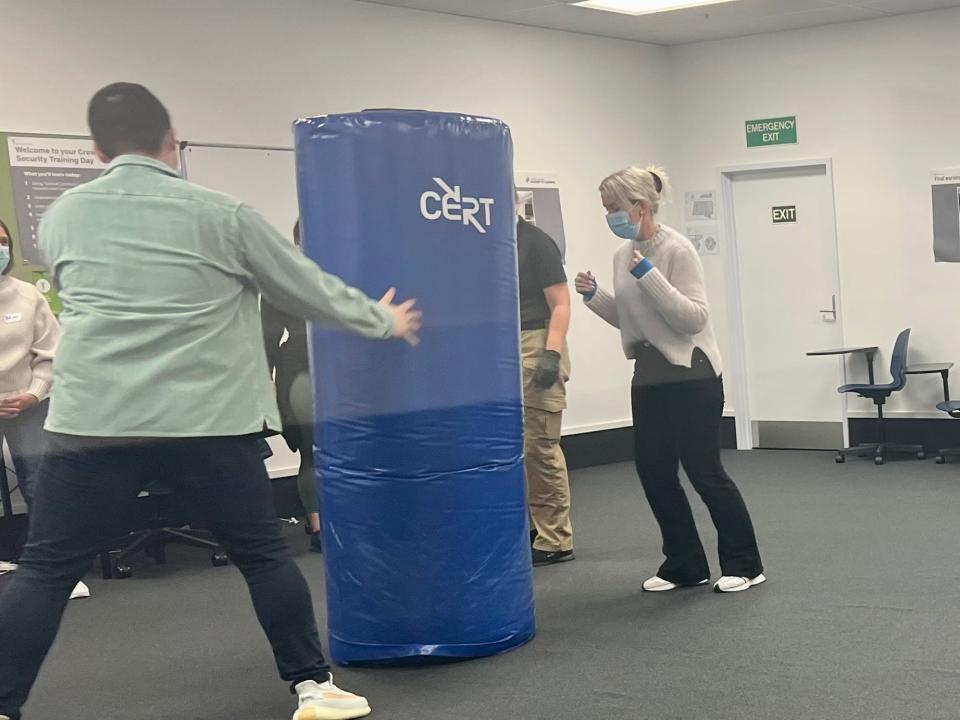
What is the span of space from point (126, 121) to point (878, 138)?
537 cm

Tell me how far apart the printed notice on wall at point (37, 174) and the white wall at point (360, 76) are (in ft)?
0.21

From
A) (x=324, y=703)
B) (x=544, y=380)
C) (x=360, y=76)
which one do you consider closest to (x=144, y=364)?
(x=324, y=703)

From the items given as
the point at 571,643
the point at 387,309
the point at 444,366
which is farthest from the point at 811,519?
the point at 387,309

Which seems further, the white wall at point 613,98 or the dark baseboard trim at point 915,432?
the dark baseboard trim at point 915,432

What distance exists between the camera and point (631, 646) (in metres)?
3.11

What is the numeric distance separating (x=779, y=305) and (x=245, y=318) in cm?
535

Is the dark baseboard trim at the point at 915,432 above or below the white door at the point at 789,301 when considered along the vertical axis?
below

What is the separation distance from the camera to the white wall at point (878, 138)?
21.9 ft

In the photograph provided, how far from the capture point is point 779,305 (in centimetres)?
734

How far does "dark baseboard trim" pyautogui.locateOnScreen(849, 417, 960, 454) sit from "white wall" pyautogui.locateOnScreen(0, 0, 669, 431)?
136 cm

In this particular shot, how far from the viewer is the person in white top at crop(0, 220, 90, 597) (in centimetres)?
433

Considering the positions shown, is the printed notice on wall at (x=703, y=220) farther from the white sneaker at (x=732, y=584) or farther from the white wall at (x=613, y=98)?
the white sneaker at (x=732, y=584)

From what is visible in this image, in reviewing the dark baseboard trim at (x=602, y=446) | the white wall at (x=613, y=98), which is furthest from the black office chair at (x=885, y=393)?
the dark baseboard trim at (x=602, y=446)

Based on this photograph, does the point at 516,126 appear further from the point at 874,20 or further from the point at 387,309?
the point at 387,309
